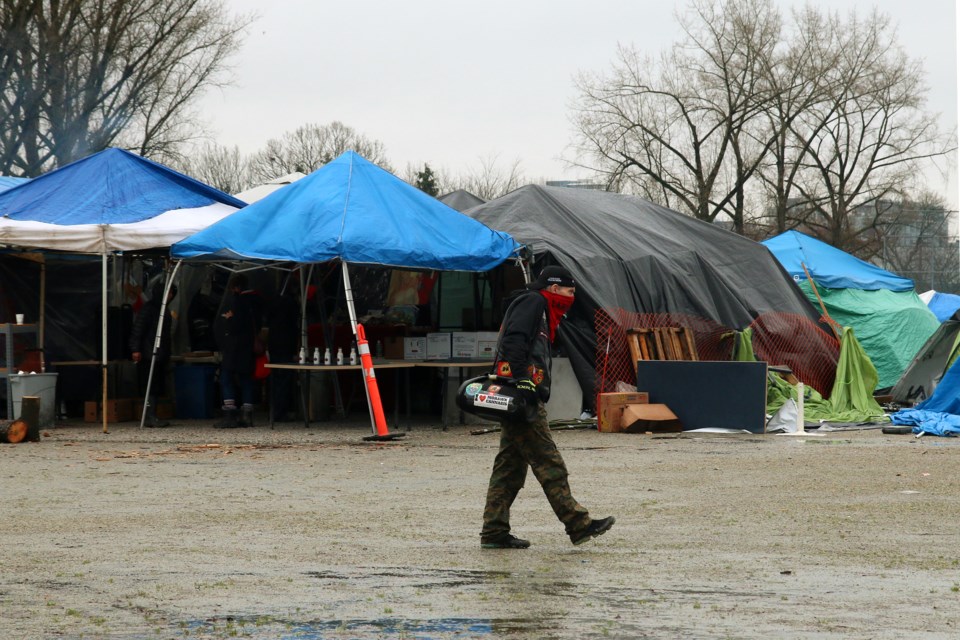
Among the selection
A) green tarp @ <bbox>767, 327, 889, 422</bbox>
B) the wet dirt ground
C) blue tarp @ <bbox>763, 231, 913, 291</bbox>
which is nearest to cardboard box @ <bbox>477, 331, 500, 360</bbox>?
the wet dirt ground

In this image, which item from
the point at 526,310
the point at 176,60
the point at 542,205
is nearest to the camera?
the point at 526,310

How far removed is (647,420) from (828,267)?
40.3 ft

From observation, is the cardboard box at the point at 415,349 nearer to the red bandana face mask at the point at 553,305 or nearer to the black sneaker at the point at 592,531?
the red bandana face mask at the point at 553,305

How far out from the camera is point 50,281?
20578mm

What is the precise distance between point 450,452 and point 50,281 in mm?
8328

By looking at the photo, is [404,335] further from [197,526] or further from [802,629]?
[802,629]

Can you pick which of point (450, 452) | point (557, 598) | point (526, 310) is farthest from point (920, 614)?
point (450, 452)

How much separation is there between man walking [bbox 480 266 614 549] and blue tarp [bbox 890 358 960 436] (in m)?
10.7

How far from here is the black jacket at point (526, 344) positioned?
8500mm

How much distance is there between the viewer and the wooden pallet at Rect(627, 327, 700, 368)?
20641 mm

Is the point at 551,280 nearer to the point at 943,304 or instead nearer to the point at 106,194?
the point at 106,194

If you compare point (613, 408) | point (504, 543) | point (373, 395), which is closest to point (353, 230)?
point (373, 395)

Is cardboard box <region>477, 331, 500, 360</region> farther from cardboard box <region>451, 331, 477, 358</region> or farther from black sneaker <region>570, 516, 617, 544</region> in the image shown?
black sneaker <region>570, 516, 617, 544</region>

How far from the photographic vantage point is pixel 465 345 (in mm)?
18734
